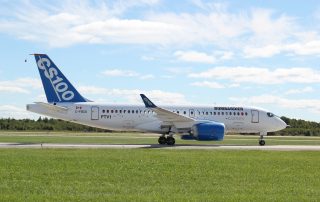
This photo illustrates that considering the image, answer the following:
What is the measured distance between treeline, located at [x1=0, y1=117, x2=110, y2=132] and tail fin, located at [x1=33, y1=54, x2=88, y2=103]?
121 ft

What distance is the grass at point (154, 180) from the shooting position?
10773mm

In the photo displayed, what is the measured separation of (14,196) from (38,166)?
6.06 meters

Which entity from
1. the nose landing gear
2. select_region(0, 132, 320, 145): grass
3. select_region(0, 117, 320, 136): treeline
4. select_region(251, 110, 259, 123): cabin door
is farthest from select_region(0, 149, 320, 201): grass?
select_region(0, 117, 320, 136): treeline

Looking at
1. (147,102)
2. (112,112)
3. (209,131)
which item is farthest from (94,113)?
(209,131)

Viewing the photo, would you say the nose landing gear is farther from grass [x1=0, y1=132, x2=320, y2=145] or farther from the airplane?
grass [x1=0, y1=132, x2=320, y2=145]

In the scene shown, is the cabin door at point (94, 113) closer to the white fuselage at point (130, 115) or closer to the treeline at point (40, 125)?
the white fuselage at point (130, 115)

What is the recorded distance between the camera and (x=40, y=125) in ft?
259

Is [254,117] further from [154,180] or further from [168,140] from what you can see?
[154,180]

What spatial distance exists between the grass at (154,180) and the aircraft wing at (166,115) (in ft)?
47.5

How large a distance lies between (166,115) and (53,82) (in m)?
8.53

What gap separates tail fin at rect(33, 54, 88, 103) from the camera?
36.5 metres

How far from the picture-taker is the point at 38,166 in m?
A: 16.3

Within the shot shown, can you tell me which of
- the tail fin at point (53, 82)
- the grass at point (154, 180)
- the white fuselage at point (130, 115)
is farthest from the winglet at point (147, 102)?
the grass at point (154, 180)

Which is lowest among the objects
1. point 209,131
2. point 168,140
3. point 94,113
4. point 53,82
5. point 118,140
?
point 118,140
